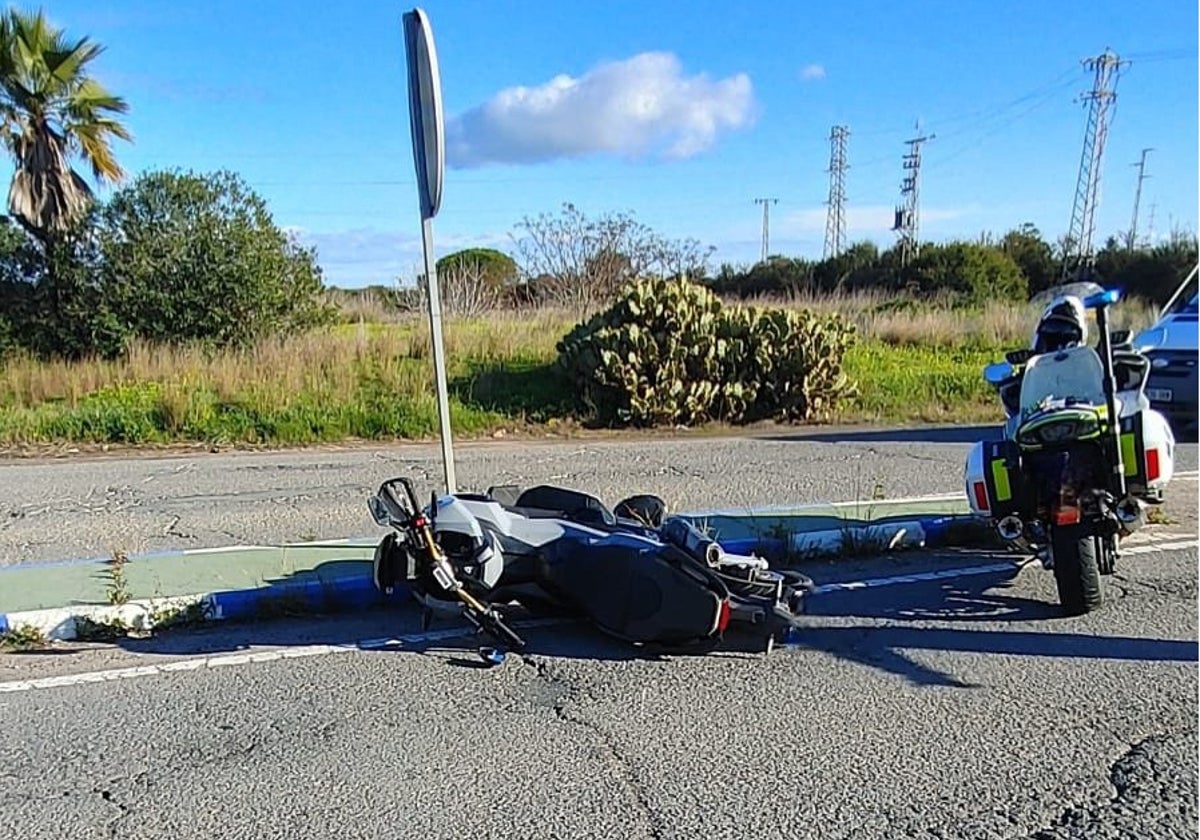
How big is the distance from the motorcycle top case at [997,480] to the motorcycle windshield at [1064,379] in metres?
0.28

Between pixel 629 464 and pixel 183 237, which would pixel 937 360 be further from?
pixel 183 237

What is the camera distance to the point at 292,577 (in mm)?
5559

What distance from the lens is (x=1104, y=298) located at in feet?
16.3

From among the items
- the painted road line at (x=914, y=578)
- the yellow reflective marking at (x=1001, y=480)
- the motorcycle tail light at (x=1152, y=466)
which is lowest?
the painted road line at (x=914, y=578)

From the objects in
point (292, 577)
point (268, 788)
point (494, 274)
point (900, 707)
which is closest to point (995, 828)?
point (900, 707)

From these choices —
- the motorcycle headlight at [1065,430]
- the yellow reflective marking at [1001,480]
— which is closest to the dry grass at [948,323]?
the yellow reflective marking at [1001,480]

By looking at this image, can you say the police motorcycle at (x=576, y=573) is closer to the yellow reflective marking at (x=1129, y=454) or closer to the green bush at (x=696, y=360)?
the yellow reflective marking at (x=1129, y=454)

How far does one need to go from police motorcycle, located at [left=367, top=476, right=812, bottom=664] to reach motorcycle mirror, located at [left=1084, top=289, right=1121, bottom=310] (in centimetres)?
200

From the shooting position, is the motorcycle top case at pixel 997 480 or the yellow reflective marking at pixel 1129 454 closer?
the yellow reflective marking at pixel 1129 454

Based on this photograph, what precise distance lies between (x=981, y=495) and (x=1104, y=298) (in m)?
1.16

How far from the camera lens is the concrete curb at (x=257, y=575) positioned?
4855mm

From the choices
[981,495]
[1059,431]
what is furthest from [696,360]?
[1059,431]

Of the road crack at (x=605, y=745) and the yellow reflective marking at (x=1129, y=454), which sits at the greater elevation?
the yellow reflective marking at (x=1129, y=454)

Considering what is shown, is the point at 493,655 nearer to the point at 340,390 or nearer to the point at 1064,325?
the point at 1064,325
